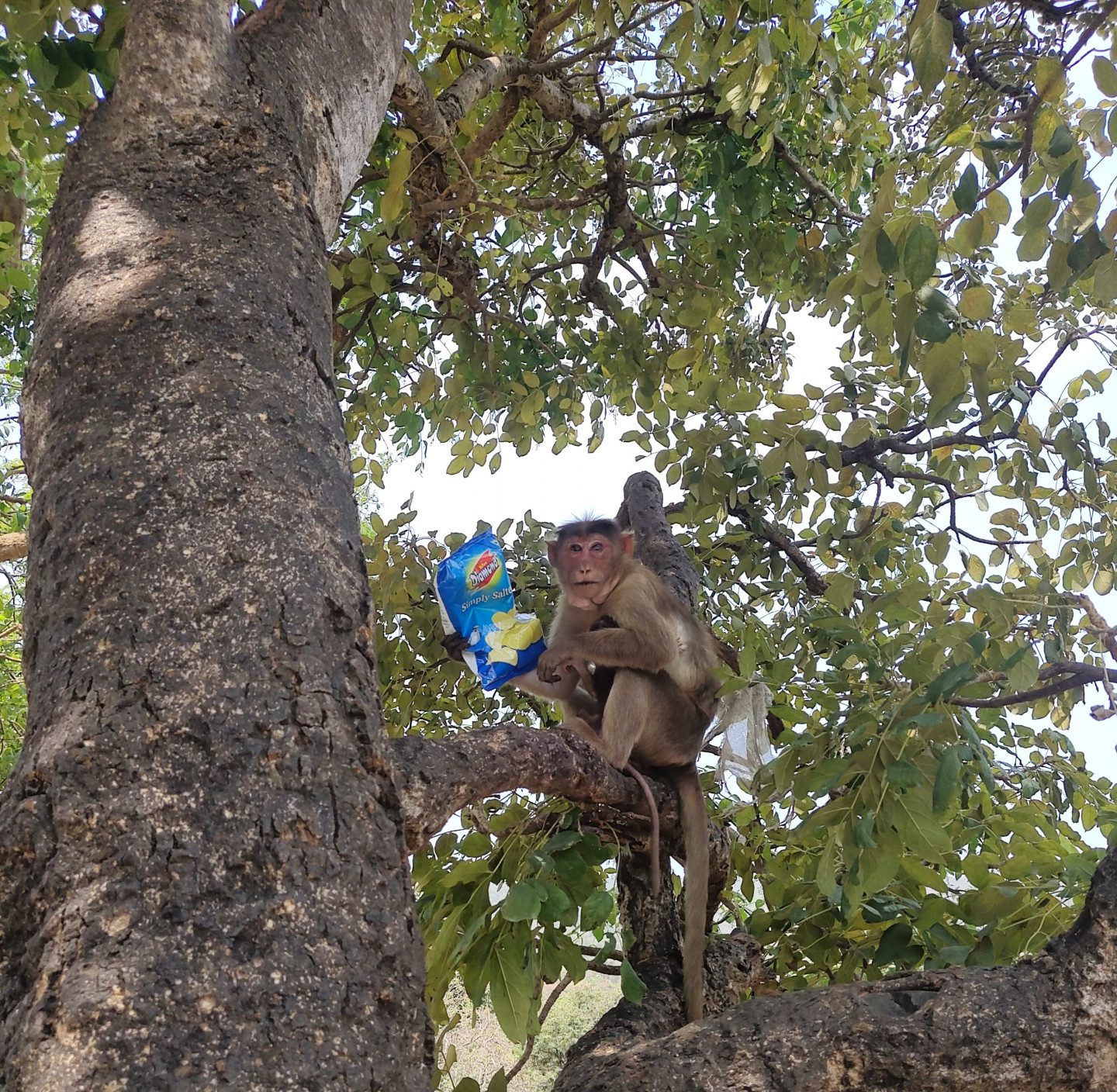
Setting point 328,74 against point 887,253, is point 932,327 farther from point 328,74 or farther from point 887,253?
point 328,74

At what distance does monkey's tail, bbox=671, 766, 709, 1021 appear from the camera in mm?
2479

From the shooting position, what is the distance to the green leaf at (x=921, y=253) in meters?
1.43

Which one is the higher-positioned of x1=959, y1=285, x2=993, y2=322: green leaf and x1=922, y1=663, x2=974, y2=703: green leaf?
x1=959, y1=285, x2=993, y2=322: green leaf

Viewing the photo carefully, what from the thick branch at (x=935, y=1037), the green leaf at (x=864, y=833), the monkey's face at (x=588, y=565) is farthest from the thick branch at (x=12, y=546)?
the green leaf at (x=864, y=833)

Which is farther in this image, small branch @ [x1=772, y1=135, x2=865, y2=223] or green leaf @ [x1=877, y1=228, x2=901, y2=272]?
small branch @ [x1=772, y1=135, x2=865, y2=223]

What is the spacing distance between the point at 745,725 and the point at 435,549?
1.48m

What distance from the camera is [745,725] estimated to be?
362cm

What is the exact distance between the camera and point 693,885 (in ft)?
9.20

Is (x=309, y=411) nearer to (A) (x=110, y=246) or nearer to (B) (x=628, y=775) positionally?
(A) (x=110, y=246)

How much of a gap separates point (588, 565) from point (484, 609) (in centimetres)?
100

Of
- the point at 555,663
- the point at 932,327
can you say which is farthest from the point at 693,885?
the point at 932,327

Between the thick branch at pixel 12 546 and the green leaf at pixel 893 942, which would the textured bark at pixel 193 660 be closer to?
the green leaf at pixel 893 942

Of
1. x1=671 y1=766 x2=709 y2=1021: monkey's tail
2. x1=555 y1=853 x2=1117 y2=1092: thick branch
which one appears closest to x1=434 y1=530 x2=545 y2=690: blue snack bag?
x1=671 y1=766 x2=709 y2=1021: monkey's tail

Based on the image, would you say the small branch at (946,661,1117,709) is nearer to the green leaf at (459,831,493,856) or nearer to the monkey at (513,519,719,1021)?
the green leaf at (459,831,493,856)
